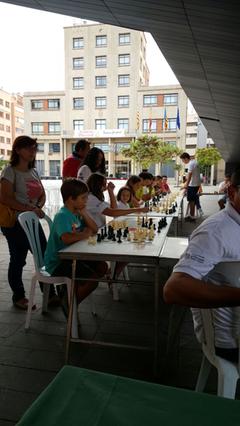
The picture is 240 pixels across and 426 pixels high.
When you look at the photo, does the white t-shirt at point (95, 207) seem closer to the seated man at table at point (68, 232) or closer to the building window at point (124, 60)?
the seated man at table at point (68, 232)

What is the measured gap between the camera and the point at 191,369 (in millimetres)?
2064

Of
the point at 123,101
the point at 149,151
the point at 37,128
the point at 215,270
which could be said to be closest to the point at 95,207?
the point at 215,270

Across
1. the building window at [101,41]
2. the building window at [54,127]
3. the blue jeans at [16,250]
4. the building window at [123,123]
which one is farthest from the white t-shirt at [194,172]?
the building window at [101,41]

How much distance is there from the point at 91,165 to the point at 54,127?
41.0 meters

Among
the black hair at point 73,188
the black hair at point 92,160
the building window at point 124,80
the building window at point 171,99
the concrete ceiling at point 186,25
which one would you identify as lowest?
the black hair at point 73,188

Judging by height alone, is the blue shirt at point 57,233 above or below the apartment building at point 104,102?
below

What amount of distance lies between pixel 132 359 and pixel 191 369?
40 cm

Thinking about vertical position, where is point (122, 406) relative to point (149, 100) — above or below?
below

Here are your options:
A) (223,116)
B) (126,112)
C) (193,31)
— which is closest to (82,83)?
(126,112)

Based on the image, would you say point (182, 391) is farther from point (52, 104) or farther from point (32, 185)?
point (52, 104)

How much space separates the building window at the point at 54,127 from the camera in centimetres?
4203

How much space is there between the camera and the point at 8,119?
5800 cm

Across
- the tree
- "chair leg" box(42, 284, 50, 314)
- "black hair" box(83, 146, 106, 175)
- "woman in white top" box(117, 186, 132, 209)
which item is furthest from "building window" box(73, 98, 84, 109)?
"chair leg" box(42, 284, 50, 314)

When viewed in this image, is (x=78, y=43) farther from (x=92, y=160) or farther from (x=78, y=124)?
(x=92, y=160)
